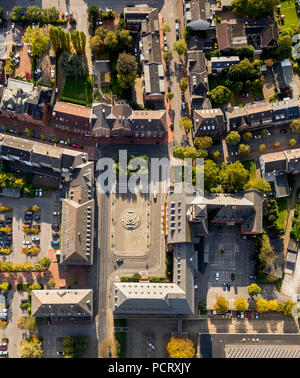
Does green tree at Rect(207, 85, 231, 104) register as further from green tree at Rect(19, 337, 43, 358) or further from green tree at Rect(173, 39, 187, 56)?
green tree at Rect(19, 337, 43, 358)

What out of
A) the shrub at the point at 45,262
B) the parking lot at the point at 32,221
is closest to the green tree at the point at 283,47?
the parking lot at the point at 32,221

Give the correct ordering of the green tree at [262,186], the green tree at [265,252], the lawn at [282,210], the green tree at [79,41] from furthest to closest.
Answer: the lawn at [282,210] → the green tree at [79,41] → the green tree at [262,186] → the green tree at [265,252]

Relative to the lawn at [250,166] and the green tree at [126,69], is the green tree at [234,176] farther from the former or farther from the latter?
the green tree at [126,69]

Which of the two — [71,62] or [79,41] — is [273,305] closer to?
[71,62]

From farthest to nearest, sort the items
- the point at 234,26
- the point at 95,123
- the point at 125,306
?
the point at 234,26 < the point at 95,123 < the point at 125,306

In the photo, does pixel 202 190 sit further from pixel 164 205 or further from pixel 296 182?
pixel 296 182
